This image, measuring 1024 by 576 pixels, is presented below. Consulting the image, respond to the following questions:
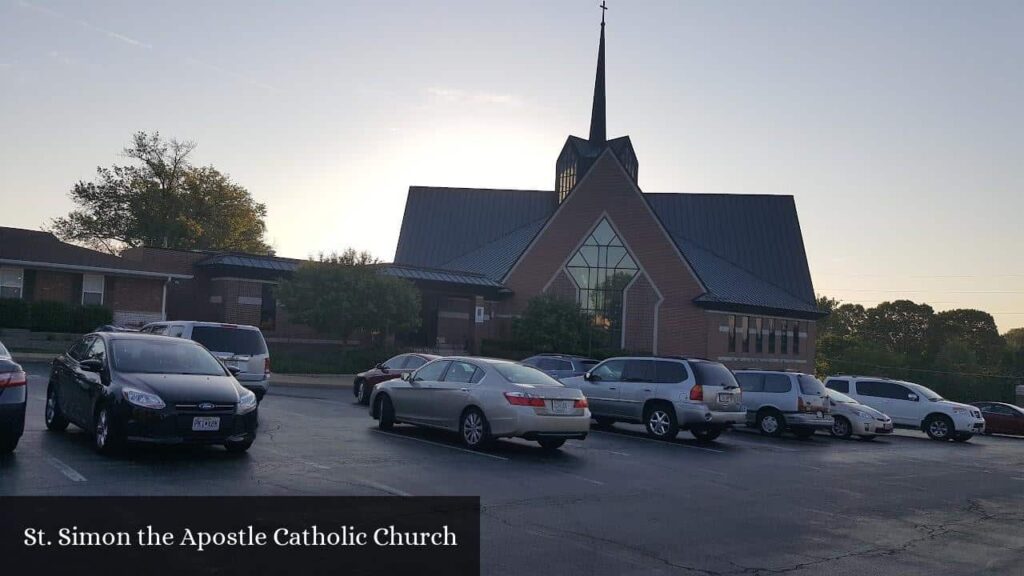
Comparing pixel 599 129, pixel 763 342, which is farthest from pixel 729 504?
pixel 599 129

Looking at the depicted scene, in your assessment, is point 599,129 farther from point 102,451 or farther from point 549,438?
point 102,451

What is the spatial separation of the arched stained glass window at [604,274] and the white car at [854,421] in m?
26.1

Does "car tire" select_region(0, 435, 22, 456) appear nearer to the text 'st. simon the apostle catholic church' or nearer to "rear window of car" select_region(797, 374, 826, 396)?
"rear window of car" select_region(797, 374, 826, 396)

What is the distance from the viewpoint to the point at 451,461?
12953 millimetres

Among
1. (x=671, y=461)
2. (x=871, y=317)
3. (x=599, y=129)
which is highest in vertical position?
(x=599, y=129)

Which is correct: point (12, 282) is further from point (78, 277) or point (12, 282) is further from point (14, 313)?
point (14, 313)

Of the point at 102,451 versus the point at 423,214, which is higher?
the point at 423,214

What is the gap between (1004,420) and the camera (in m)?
32.1

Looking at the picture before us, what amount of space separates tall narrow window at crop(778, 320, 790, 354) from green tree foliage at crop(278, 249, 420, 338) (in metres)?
28.5

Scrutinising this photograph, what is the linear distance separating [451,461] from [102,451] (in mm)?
4691

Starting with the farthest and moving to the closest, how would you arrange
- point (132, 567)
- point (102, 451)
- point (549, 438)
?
point (549, 438)
point (102, 451)
point (132, 567)

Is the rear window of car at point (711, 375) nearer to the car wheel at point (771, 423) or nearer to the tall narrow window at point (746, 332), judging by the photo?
the car wheel at point (771, 423)
